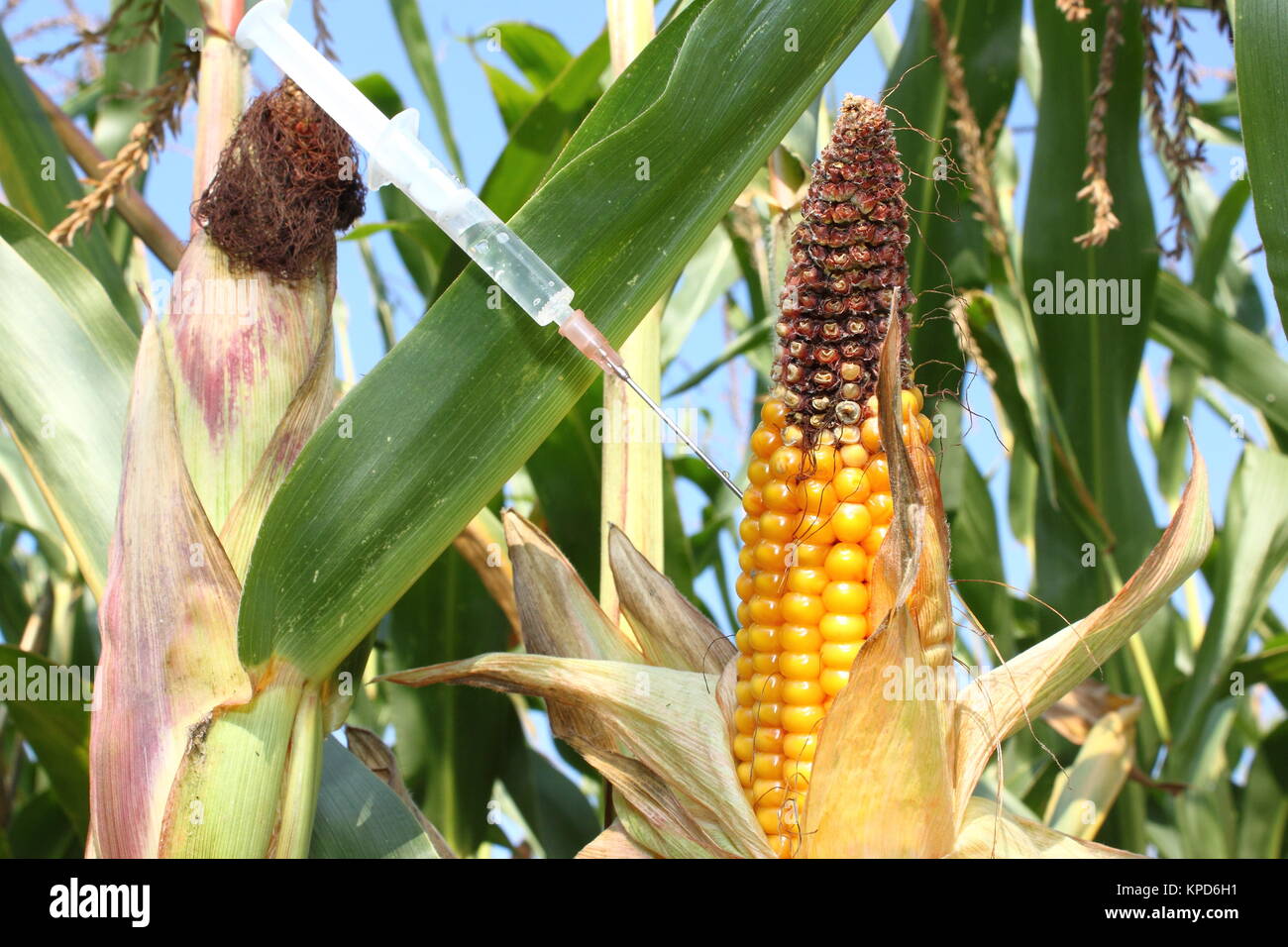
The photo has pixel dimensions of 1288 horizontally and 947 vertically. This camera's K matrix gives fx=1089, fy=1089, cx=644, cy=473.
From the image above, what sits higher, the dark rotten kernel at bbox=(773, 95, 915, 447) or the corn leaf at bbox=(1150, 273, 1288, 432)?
the corn leaf at bbox=(1150, 273, 1288, 432)

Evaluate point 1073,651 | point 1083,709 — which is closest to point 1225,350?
point 1083,709

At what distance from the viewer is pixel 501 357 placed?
82cm

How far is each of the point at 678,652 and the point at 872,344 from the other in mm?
333

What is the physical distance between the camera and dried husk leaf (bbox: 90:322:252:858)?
843 millimetres

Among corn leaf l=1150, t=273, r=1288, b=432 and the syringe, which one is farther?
corn leaf l=1150, t=273, r=1288, b=432

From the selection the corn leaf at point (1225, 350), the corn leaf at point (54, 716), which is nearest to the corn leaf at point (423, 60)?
the corn leaf at point (54, 716)

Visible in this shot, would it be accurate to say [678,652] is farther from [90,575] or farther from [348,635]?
[90,575]

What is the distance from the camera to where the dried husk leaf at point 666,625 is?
39.1 inches

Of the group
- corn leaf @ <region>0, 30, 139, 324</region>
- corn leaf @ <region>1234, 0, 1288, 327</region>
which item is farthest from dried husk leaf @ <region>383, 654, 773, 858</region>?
corn leaf @ <region>0, 30, 139, 324</region>

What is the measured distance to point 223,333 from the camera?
0.95 metres

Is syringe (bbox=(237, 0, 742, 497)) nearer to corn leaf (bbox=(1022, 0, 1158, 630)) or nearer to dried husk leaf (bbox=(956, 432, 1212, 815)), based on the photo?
dried husk leaf (bbox=(956, 432, 1212, 815))

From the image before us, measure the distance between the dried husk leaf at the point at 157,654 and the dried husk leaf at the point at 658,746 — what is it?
15 centimetres

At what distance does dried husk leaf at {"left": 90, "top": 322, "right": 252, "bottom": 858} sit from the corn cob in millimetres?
418
